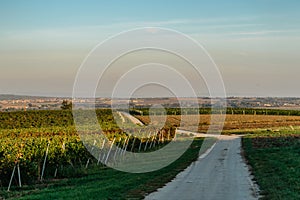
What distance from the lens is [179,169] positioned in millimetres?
28266

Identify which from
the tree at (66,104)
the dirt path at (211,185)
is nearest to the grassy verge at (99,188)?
the dirt path at (211,185)

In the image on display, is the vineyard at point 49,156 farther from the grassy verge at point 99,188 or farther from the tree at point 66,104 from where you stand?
the tree at point 66,104

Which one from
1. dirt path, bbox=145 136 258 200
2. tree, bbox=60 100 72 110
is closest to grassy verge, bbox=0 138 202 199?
dirt path, bbox=145 136 258 200

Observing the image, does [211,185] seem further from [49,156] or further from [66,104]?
[66,104]

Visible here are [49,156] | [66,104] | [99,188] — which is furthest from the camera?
[66,104]

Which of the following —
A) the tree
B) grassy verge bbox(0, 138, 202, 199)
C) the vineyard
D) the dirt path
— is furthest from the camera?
the tree

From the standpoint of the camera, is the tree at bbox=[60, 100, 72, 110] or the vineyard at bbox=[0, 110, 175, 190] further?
the tree at bbox=[60, 100, 72, 110]

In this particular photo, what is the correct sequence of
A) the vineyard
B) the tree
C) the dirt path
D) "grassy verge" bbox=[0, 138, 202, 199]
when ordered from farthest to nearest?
the tree, the vineyard, "grassy verge" bbox=[0, 138, 202, 199], the dirt path

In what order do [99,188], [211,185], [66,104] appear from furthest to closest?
[66,104] < [211,185] < [99,188]

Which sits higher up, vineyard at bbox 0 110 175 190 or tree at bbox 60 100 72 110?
tree at bbox 60 100 72 110

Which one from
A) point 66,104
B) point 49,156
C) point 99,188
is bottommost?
point 99,188

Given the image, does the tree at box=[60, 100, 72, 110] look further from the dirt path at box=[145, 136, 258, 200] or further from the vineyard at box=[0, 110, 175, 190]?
the dirt path at box=[145, 136, 258, 200]

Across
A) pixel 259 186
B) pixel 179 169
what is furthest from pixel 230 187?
pixel 179 169

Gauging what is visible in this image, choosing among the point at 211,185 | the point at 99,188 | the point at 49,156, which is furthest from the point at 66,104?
the point at 211,185
